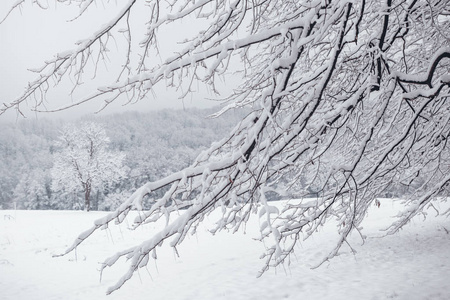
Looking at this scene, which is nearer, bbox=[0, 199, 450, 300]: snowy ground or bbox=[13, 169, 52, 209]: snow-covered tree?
bbox=[0, 199, 450, 300]: snowy ground

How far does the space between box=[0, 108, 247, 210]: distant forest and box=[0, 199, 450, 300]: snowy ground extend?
30517 mm

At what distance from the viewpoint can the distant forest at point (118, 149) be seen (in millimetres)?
53884

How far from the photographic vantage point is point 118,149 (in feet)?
241

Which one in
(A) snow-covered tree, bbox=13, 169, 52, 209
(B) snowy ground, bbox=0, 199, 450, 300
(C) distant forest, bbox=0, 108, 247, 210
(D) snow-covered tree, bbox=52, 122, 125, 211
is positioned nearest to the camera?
(B) snowy ground, bbox=0, 199, 450, 300

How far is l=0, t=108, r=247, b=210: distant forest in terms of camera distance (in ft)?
177

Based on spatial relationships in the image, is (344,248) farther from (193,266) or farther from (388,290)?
(193,266)

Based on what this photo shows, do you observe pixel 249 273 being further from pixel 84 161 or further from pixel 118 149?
pixel 118 149

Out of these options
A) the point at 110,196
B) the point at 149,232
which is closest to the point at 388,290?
the point at 149,232

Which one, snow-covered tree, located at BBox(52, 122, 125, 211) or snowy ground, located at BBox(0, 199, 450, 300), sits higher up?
snow-covered tree, located at BBox(52, 122, 125, 211)

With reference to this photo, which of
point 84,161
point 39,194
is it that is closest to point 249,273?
point 84,161

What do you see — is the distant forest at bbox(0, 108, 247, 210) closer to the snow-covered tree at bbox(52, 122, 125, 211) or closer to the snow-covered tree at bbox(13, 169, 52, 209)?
the snow-covered tree at bbox(13, 169, 52, 209)

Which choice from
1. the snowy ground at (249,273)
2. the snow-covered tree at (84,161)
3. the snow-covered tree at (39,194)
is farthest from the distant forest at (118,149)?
the snowy ground at (249,273)

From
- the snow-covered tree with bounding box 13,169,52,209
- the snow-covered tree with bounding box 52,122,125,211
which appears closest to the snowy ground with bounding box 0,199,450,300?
the snow-covered tree with bounding box 52,122,125,211

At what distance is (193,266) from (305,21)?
23.8 feet
